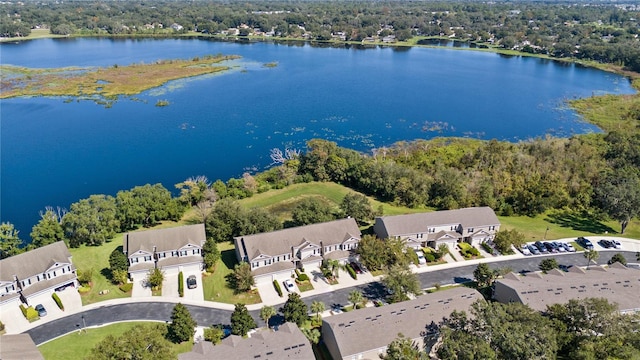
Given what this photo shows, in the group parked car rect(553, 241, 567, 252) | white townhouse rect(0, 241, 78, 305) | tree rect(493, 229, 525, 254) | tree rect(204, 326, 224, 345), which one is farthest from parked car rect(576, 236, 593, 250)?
white townhouse rect(0, 241, 78, 305)

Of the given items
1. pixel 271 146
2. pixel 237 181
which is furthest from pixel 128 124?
pixel 237 181

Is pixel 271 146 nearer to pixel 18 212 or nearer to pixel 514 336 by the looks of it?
pixel 18 212

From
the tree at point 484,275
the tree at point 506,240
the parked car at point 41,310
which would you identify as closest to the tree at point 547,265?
the tree at point 506,240

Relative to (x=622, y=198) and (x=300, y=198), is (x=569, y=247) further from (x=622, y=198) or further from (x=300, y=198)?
(x=300, y=198)

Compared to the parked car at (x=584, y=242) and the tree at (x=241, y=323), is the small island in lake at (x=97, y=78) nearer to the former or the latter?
the tree at (x=241, y=323)

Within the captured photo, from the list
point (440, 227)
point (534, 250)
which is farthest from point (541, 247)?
point (440, 227)

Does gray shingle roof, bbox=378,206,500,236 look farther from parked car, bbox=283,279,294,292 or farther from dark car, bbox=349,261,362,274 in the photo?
parked car, bbox=283,279,294,292
